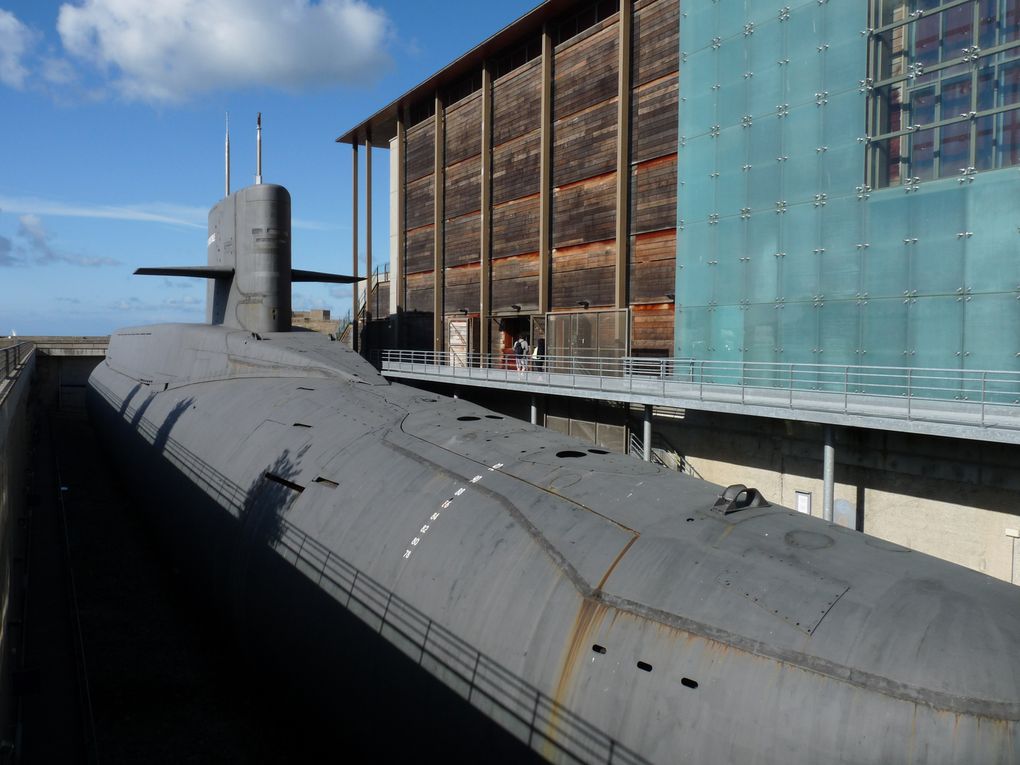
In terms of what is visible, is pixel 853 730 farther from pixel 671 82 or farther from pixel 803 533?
pixel 671 82

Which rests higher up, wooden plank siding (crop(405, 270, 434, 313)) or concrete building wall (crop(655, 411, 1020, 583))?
wooden plank siding (crop(405, 270, 434, 313))

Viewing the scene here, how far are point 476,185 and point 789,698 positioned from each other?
29694 mm

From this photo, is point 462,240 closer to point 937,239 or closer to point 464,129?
point 464,129

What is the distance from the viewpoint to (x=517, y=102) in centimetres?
3002

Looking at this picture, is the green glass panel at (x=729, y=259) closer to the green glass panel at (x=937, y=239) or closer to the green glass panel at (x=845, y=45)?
the green glass panel at (x=845, y=45)

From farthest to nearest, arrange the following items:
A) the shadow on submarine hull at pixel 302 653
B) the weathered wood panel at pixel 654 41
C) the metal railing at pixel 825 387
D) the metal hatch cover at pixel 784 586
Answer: the weathered wood panel at pixel 654 41 < the metal railing at pixel 825 387 < the shadow on submarine hull at pixel 302 653 < the metal hatch cover at pixel 784 586

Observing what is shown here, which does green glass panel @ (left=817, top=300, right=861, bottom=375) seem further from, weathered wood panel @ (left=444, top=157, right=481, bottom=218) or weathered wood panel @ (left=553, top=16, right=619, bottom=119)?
weathered wood panel @ (left=444, top=157, right=481, bottom=218)

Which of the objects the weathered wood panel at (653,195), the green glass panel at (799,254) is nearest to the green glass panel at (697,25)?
the weathered wood panel at (653,195)

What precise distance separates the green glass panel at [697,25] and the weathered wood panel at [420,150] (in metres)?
16.5

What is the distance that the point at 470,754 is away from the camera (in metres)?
6.63

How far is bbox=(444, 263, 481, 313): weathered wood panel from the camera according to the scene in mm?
32781

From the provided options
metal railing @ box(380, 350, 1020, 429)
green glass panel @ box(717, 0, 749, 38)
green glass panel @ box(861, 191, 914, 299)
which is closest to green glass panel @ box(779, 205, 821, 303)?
green glass panel @ box(861, 191, 914, 299)

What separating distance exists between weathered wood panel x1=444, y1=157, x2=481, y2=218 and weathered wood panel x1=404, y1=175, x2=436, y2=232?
1174 mm

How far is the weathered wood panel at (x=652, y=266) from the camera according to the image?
895 inches
